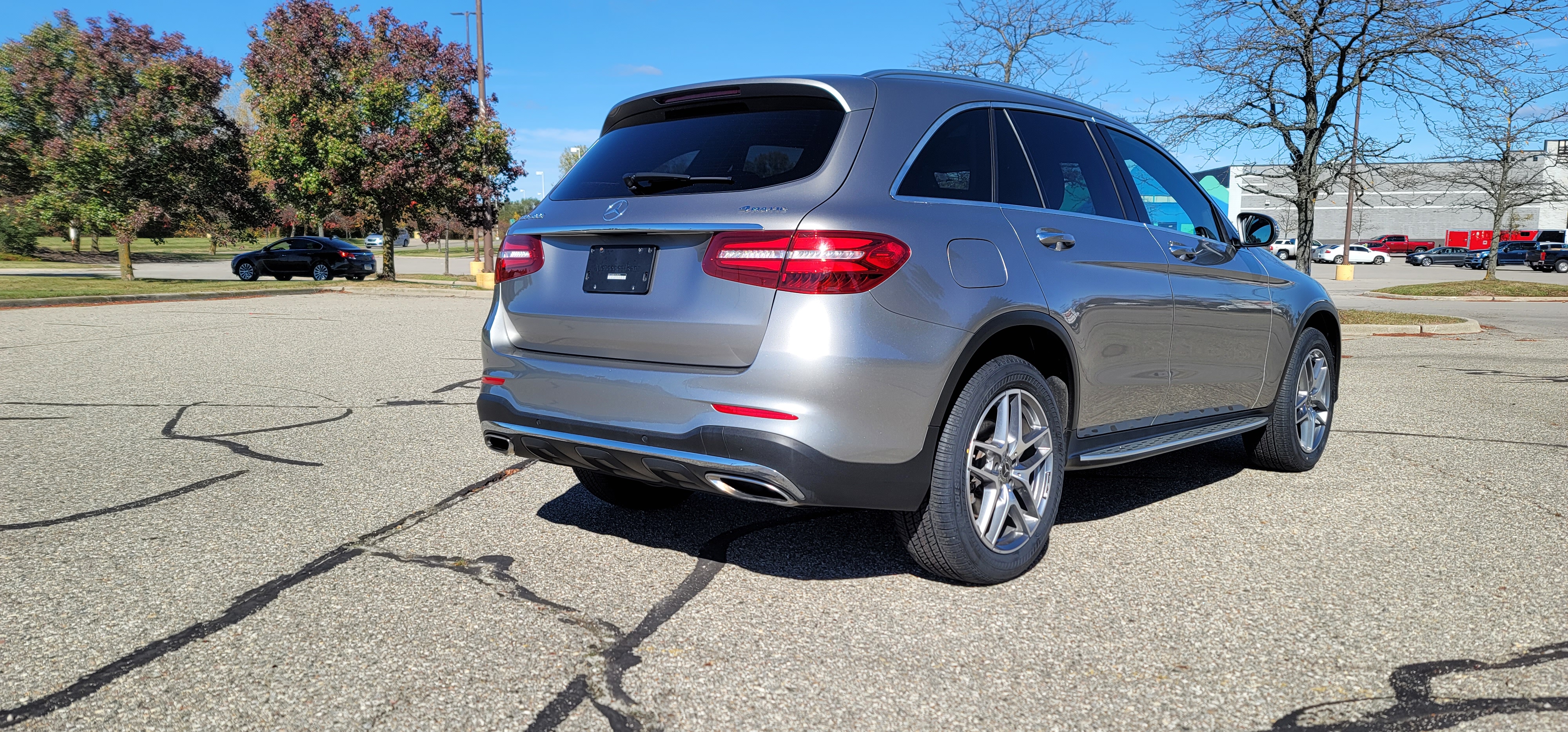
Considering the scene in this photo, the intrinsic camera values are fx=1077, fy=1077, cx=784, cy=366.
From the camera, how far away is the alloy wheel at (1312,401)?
5.79 m

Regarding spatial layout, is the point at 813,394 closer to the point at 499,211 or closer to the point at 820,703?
the point at 820,703

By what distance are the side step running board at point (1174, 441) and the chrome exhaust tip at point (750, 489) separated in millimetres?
1486

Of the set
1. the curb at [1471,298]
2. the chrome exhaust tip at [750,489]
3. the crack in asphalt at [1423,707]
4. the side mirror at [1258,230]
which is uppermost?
the side mirror at [1258,230]

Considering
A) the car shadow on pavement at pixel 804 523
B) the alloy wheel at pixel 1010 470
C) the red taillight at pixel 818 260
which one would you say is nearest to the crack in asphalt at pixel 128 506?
the car shadow on pavement at pixel 804 523

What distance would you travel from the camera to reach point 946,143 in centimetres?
383

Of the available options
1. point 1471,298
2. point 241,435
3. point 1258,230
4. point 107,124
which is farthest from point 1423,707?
point 1471,298

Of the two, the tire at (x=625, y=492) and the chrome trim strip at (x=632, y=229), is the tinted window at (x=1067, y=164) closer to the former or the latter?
the chrome trim strip at (x=632, y=229)

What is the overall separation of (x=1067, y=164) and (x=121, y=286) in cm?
2171

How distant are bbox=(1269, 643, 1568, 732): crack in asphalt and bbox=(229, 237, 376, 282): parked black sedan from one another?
3307 cm

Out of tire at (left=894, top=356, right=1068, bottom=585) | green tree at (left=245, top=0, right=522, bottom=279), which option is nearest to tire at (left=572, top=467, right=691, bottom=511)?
tire at (left=894, top=356, right=1068, bottom=585)

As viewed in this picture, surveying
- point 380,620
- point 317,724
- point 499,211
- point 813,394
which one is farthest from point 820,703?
point 499,211

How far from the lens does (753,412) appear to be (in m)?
3.24

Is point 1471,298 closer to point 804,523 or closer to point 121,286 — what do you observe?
point 804,523

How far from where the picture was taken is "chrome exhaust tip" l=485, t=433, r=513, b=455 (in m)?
3.88
